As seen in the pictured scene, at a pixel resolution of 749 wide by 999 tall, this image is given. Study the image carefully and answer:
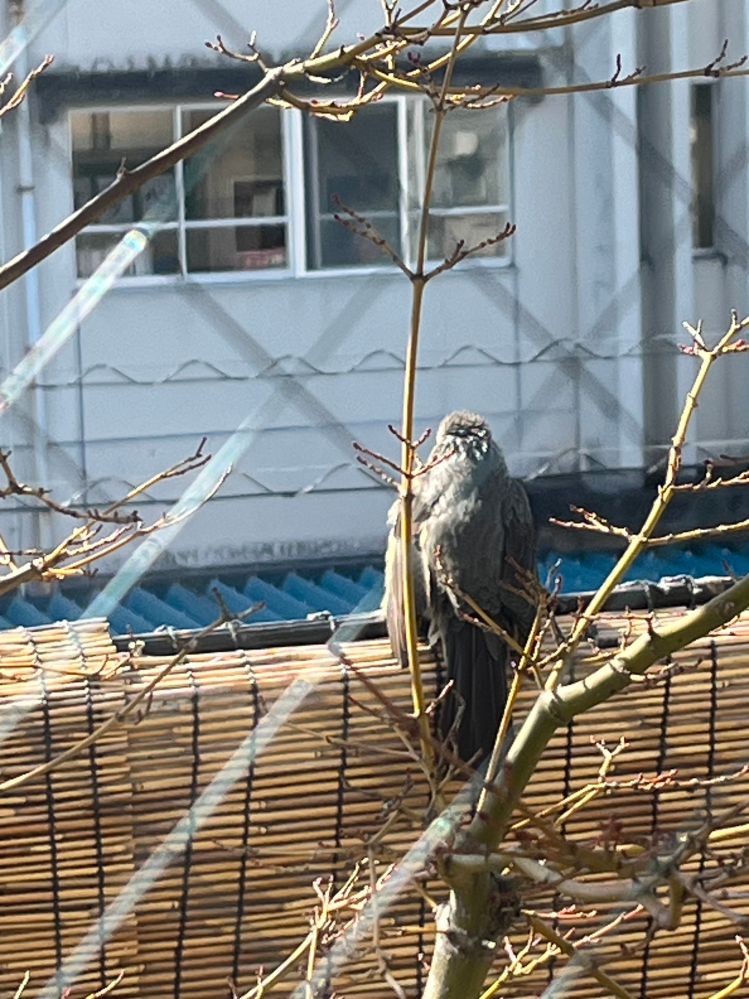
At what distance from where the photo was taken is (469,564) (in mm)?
2295

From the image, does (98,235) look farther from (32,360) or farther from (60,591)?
(60,591)

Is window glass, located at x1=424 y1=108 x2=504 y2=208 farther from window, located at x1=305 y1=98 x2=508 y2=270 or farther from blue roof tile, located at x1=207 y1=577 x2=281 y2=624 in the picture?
blue roof tile, located at x1=207 y1=577 x2=281 y2=624

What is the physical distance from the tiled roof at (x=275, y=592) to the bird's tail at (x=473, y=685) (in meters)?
1.75

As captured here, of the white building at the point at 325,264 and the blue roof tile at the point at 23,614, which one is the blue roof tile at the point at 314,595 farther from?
the blue roof tile at the point at 23,614

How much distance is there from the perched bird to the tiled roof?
1.40 meters

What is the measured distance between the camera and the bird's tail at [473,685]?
77.8 inches

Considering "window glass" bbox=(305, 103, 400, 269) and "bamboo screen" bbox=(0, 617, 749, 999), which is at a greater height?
"window glass" bbox=(305, 103, 400, 269)

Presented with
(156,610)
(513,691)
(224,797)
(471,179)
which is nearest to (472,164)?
(471,179)

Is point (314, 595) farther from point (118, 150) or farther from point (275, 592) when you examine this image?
point (118, 150)

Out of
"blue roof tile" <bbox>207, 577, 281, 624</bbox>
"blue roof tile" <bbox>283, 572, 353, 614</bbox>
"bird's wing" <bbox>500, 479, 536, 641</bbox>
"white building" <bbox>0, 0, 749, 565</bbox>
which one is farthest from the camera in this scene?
"white building" <bbox>0, 0, 749, 565</bbox>

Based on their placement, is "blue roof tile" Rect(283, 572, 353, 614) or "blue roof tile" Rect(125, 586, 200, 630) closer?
"blue roof tile" Rect(125, 586, 200, 630)

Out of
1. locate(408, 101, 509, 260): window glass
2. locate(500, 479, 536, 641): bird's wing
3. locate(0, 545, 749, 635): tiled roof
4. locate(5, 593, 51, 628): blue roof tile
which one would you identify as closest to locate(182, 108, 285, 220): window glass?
locate(408, 101, 509, 260): window glass

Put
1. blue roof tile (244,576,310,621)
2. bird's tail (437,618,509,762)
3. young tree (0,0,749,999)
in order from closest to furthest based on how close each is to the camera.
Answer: young tree (0,0,749,999)
bird's tail (437,618,509,762)
blue roof tile (244,576,310,621)

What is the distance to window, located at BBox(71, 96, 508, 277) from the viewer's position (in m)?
4.34
